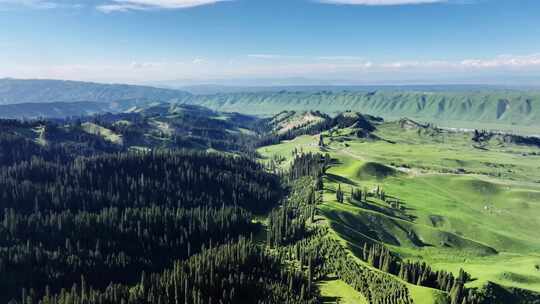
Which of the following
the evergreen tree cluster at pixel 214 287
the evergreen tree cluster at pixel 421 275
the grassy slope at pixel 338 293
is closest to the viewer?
the grassy slope at pixel 338 293

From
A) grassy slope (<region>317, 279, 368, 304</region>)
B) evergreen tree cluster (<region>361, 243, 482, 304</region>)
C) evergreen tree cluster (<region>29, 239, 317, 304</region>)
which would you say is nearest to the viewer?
grassy slope (<region>317, 279, 368, 304</region>)

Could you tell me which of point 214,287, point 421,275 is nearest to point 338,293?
point 421,275

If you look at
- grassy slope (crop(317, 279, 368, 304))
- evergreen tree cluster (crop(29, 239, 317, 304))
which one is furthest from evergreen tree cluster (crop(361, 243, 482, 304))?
evergreen tree cluster (crop(29, 239, 317, 304))

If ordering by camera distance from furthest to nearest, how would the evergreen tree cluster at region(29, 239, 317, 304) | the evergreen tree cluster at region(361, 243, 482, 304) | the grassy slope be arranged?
1. the evergreen tree cluster at region(361, 243, 482, 304)
2. the evergreen tree cluster at region(29, 239, 317, 304)
3. the grassy slope

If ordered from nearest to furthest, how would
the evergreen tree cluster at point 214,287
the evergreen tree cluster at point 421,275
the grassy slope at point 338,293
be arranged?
the grassy slope at point 338,293 < the evergreen tree cluster at point 214,287 < the evergreen tree cluster at point 421,275

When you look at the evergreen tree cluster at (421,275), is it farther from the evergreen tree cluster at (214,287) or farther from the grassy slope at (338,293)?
the evergreen tree cluster at (214,287)

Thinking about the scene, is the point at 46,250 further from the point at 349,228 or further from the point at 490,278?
the point at 490,278

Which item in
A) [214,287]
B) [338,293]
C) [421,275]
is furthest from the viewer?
[421,275]

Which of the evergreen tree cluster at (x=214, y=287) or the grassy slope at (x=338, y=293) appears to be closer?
the grassy slope at (x=338, y=293)

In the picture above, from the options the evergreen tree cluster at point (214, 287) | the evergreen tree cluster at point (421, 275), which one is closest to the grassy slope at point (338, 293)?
the evergreen tree cluster at point (214, 287)

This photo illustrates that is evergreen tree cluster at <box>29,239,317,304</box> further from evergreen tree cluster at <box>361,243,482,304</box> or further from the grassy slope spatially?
evergreen tree cluster at <box>361,243,482,304</box>

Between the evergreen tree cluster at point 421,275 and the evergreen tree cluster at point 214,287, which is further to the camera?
the evergreen tree cluster at point 421,275

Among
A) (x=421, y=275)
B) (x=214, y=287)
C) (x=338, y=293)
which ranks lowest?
(x=214, y=287)

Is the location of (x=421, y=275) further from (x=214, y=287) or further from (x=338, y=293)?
(x=214, y=287)
